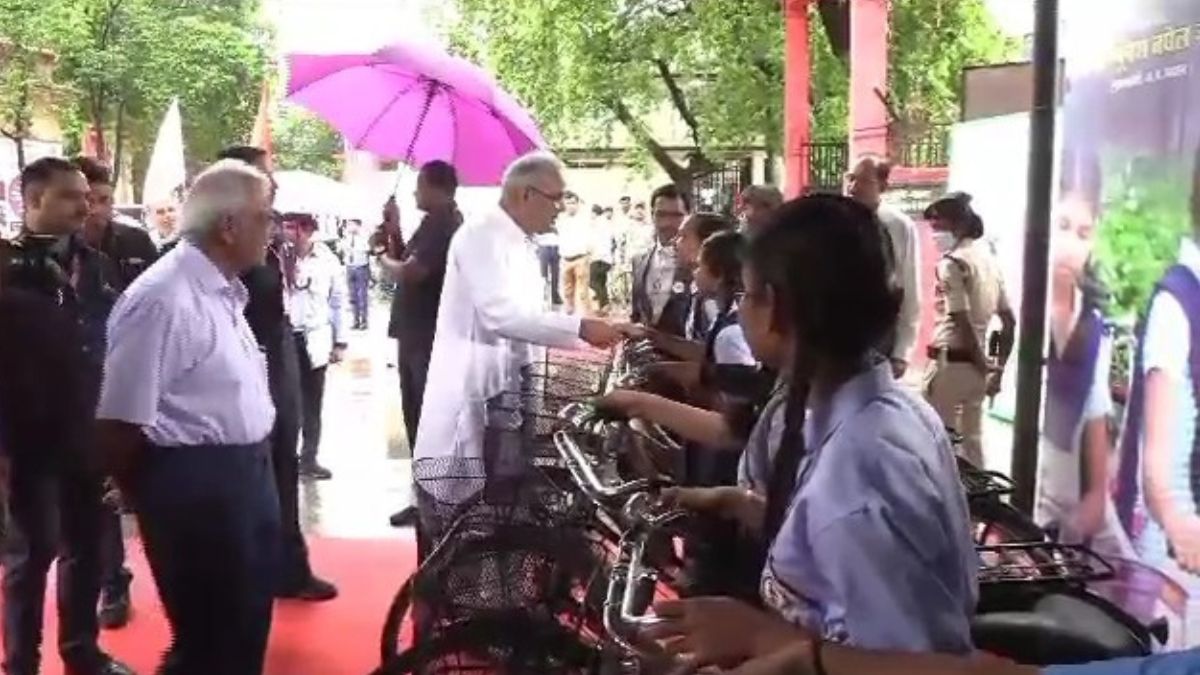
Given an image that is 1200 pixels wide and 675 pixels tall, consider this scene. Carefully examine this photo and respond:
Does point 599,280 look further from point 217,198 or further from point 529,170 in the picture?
point 217,198

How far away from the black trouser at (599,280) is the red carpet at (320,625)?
14.0 metres

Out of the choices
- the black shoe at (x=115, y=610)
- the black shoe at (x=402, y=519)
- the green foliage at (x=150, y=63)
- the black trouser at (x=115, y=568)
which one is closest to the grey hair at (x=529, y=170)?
the black trouser at (x=115, y=568)

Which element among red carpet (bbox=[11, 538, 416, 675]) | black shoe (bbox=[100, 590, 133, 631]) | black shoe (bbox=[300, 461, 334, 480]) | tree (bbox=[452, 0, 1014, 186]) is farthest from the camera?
tree (bbox=[452, 0, 1014, 186])

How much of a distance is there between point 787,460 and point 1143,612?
2.07 metres

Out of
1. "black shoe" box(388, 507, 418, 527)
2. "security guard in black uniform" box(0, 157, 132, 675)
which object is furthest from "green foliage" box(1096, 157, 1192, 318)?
"black shoe" box(388, 507, 418, 527)

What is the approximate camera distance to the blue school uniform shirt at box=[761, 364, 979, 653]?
1.66 metres

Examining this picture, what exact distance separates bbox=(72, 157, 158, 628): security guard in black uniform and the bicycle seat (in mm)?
3601

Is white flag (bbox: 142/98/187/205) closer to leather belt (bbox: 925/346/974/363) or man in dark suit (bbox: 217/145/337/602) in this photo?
man in dark suit (bbox: 217/145/337/602)

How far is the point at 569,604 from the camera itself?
3158 mm

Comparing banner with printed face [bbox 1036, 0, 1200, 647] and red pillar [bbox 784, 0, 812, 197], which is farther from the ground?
red pillar [bbox 784, 0, 812, 197]

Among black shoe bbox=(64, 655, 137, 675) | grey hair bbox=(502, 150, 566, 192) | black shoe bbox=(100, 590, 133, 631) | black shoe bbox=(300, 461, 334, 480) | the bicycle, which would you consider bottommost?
black shoe bbox=(300, 461, 334, 480)

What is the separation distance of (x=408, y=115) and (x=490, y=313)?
8.69 feet

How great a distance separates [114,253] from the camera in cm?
A: 541

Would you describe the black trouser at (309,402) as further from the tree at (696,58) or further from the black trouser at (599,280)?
A: the black trouser at (599,280)
